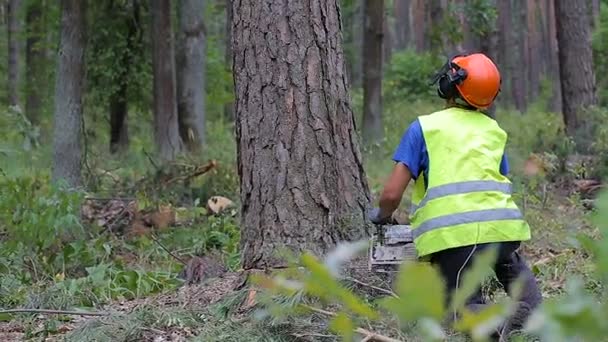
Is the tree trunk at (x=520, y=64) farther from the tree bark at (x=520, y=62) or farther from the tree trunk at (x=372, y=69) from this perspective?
the tree trunk at (x=372, y=69)

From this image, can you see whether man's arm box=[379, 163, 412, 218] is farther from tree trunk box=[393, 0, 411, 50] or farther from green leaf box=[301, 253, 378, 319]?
tree trunk box=[393, 0, 411, 50]

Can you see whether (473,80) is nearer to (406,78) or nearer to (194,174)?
(194,174)

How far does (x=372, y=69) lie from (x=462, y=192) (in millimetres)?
12435

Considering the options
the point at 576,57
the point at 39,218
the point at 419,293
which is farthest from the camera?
the point at 576,57

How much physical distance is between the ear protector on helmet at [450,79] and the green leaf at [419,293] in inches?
130

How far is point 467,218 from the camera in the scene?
12.8ft

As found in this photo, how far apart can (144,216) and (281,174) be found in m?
4.31

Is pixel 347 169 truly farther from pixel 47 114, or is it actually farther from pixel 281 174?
pixel 47 114

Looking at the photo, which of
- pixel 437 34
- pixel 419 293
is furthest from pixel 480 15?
pixel 419 293

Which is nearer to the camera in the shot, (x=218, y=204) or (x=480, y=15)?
(x=218, y=204)

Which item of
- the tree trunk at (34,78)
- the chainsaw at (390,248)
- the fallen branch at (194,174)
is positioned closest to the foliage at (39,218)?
the fallen branch at (194,174)

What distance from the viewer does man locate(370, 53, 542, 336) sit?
3939 millimetres

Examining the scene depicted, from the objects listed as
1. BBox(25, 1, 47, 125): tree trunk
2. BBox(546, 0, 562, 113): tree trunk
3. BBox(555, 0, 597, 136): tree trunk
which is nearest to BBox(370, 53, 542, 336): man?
BBox(555, 0, 597, 136): tree trunk

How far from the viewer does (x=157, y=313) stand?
14.2 feet
